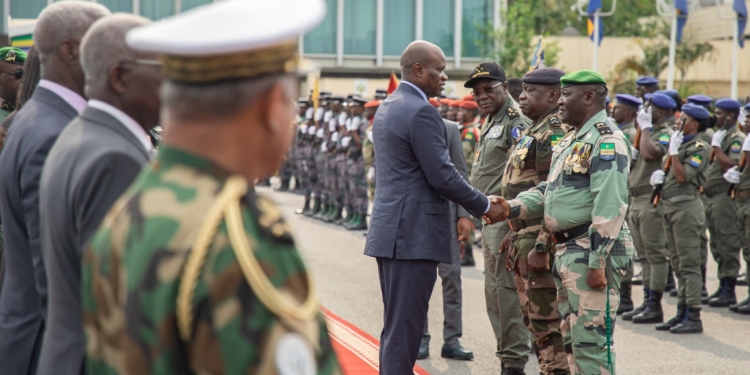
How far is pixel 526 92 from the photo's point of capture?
704cm

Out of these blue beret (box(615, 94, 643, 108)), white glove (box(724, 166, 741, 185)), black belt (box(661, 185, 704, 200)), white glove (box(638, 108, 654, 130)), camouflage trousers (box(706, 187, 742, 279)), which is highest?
blue beret (box(615, 94, 643, 108))

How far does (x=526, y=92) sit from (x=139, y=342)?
225 inches

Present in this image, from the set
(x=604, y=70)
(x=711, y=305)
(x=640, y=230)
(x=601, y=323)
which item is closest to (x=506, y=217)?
(x=601, y=323)

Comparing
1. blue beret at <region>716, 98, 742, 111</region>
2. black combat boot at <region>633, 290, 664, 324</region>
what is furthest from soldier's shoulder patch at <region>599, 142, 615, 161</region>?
blue beret at <region>716, 98, 742, 111</region>

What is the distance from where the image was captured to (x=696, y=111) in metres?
10.0

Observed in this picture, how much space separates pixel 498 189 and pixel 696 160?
3168mm

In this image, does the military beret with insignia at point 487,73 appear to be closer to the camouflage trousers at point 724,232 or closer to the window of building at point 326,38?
the camouflage trousers at point 724,232

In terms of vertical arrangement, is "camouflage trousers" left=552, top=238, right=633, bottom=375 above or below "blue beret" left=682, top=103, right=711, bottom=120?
below

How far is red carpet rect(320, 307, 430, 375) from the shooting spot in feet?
23.6

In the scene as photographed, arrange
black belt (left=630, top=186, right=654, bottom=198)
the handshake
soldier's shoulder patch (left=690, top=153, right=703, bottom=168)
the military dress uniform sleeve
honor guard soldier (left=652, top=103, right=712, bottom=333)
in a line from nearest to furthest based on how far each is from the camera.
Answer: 1. the military dress uniform sleeve
2. the handshake
3. honor guard soldier (left=652, top=103, right=712, bottom=333)
4. soldier's shoulder patch (left=690, top=153, right=703, bottom=168)
5. black belt (left=630, top=186, right=654, bottom=198)

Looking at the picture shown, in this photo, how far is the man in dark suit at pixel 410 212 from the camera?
5777 millimetres

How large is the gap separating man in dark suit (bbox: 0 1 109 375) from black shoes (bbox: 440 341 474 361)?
16.0ft

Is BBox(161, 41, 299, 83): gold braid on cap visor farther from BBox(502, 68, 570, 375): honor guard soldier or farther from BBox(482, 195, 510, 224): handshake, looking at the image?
BBox(502, 68, 570, 375): honor guard soldier

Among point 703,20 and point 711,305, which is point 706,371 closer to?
point 711,305
